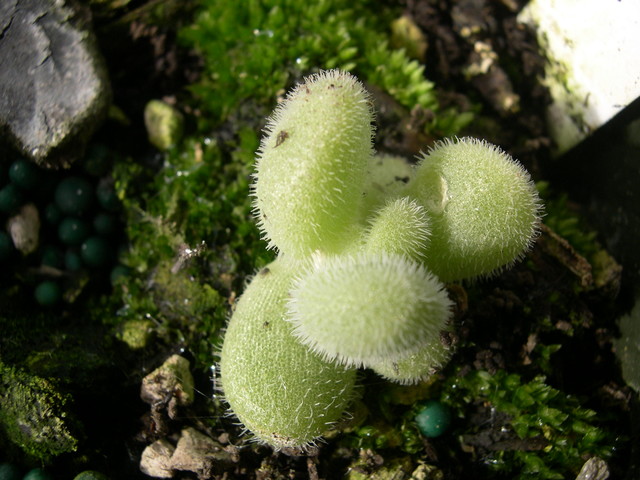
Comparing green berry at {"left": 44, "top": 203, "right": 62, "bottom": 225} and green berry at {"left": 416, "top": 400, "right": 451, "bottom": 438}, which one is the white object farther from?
green berry at {"left": 44, "top": 203, "right": 62, "bottom": 225}

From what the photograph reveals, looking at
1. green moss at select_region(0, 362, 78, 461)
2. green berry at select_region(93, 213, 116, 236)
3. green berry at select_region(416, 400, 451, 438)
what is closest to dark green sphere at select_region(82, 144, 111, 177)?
green berry at select_region(93, 213, 116, 236)

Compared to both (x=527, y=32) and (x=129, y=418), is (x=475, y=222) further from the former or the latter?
(x=527, y=32)

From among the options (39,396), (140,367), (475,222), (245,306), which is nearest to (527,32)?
(475,222)

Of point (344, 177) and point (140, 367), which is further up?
point (344, 177)

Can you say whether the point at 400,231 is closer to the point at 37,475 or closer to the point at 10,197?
the point at 37,475

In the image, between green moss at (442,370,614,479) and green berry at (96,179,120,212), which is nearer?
green moss at (442,370,614,479)
